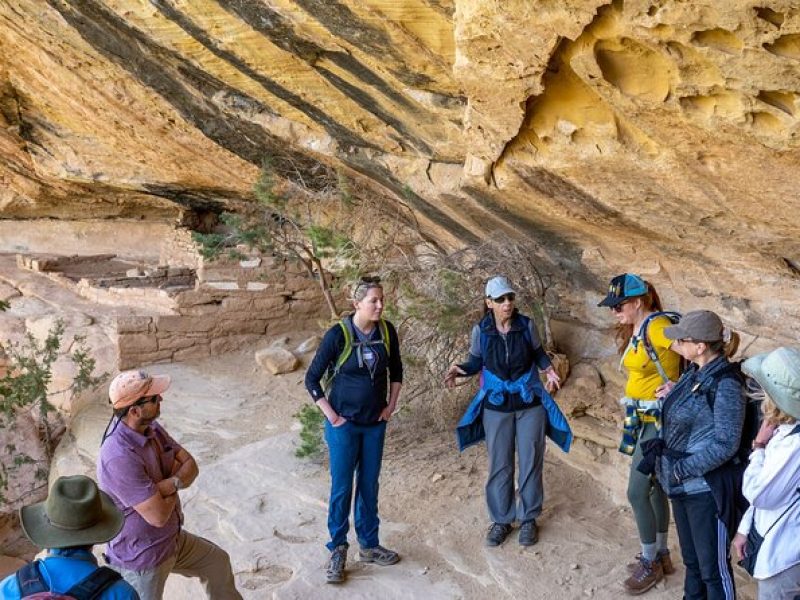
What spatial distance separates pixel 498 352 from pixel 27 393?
167 inches

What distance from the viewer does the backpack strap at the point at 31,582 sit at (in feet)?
6.22

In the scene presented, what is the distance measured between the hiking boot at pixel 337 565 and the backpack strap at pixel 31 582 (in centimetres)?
177

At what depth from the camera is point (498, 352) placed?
367cm

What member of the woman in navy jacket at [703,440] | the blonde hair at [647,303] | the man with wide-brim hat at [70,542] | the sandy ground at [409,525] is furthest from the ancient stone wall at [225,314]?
the woman in navy jacket at [703,440]

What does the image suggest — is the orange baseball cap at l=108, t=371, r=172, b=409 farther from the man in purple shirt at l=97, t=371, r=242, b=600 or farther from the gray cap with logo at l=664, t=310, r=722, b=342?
the gray cap with logo at l=664, t=310, r=722, b=342

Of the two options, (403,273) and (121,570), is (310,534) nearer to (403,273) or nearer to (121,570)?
(121,570)

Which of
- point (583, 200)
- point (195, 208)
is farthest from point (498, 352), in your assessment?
point (195, 208)

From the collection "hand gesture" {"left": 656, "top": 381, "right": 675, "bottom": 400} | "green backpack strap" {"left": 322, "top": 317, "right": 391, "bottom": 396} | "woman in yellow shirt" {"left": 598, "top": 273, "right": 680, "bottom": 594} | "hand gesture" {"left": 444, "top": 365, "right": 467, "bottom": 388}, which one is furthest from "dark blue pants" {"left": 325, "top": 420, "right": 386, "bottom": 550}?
"hand gesture" {"left": 656, "top": 381, "right": 675, "bottom": 400}

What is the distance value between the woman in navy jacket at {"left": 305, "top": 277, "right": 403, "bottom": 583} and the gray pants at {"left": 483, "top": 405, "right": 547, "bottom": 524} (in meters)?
0.54

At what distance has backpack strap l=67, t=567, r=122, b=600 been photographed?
1930mm

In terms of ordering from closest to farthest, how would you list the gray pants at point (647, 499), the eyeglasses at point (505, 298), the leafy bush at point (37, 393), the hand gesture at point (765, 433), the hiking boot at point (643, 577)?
the hand gesture at point (765, 433)
the gray pants at point (647, 499)
the hiking boot at point (643, 577)
the eyeglasses at point (505, 298)
the leafy bush at point (37, 393)

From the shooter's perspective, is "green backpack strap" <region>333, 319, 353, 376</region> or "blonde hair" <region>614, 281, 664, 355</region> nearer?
"blonde hair" <region>614, 281, 664, 355</region>

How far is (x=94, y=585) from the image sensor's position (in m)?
1.96

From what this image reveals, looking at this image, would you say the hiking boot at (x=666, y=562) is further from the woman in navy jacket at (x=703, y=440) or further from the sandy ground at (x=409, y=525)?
the woman in navy jacket at (x=703, y=440)
